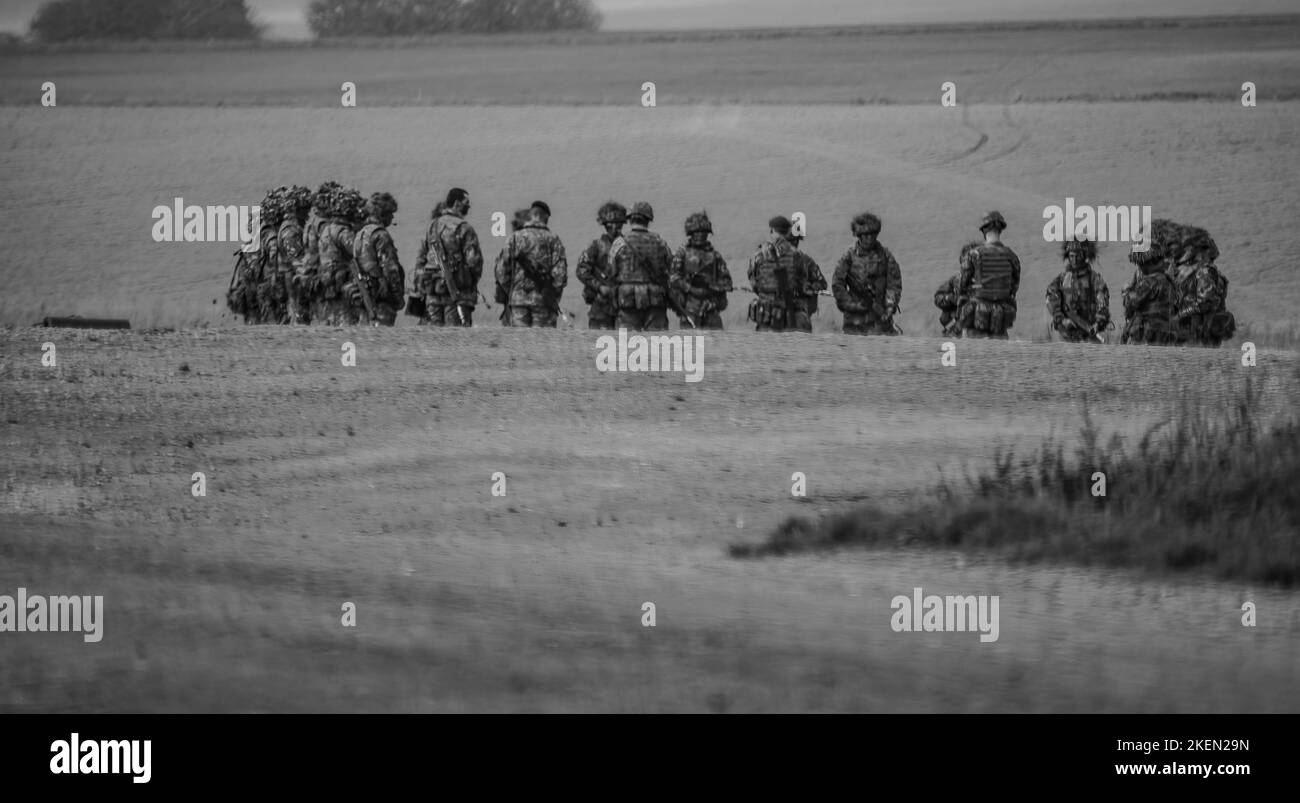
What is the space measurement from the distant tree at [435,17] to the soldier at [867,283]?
3291 cm

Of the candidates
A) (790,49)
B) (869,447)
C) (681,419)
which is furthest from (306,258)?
(790,49)

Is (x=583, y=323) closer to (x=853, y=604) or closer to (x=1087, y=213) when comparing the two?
(x=1087, y=213)

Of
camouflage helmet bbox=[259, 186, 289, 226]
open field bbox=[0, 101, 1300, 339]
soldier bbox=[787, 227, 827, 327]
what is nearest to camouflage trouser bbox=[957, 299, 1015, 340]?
soldier bbox=[787, 227, 827, 327]

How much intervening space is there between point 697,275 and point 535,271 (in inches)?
58.3

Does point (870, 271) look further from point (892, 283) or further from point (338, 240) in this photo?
point (338, 240)

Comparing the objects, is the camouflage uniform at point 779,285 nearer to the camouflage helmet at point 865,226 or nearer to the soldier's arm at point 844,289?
the soldier's arm at point 844,289

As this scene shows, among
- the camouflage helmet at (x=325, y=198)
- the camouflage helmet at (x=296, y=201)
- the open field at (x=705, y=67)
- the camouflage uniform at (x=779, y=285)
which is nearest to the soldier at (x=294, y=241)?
the camouflage helmet at (x=296, y=201)

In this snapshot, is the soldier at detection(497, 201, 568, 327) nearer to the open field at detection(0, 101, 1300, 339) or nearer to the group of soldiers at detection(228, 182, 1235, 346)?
the group of soldiers at detection(228, 182, 1235, 346)

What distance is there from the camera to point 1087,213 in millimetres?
32062

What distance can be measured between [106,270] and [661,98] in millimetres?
14748

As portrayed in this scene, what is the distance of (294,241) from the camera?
19.5 m

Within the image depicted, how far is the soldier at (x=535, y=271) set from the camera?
18.9m

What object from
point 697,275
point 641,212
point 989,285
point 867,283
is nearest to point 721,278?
point 697,275

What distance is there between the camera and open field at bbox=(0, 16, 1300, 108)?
139 ft
